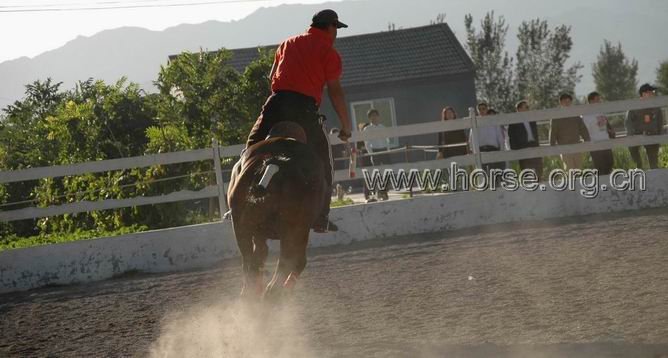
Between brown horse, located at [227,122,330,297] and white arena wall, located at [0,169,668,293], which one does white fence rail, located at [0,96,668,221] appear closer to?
white arena wall, located at [0,169,668,293]

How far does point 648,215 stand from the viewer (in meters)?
12.1

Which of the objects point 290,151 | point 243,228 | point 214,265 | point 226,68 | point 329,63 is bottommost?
point 214,265

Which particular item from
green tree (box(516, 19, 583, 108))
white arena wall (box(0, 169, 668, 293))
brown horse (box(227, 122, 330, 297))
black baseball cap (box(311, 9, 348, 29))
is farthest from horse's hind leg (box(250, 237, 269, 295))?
green tree (box(516, 19, 583, 108))

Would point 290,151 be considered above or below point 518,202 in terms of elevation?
above

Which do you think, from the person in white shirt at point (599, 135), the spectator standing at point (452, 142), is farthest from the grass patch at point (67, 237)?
the person in white shirt at point (599, 135)

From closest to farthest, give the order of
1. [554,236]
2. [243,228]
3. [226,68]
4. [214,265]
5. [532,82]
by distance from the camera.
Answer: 1. [243,228]
2. [554,236]
3. [214,265]
4. [226,68]
5. [532,82]

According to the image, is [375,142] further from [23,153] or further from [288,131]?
[288,131]

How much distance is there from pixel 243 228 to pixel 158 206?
8.29 metres

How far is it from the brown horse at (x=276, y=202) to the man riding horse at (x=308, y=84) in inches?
16.6

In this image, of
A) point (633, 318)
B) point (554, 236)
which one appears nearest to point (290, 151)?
point (633, 318)

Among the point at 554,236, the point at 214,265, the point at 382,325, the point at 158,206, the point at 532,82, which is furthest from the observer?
the point at 532,82

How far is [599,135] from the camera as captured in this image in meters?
15.1

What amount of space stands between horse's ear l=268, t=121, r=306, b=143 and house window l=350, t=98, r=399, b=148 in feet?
80.0

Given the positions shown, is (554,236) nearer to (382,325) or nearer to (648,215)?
(648,215)
